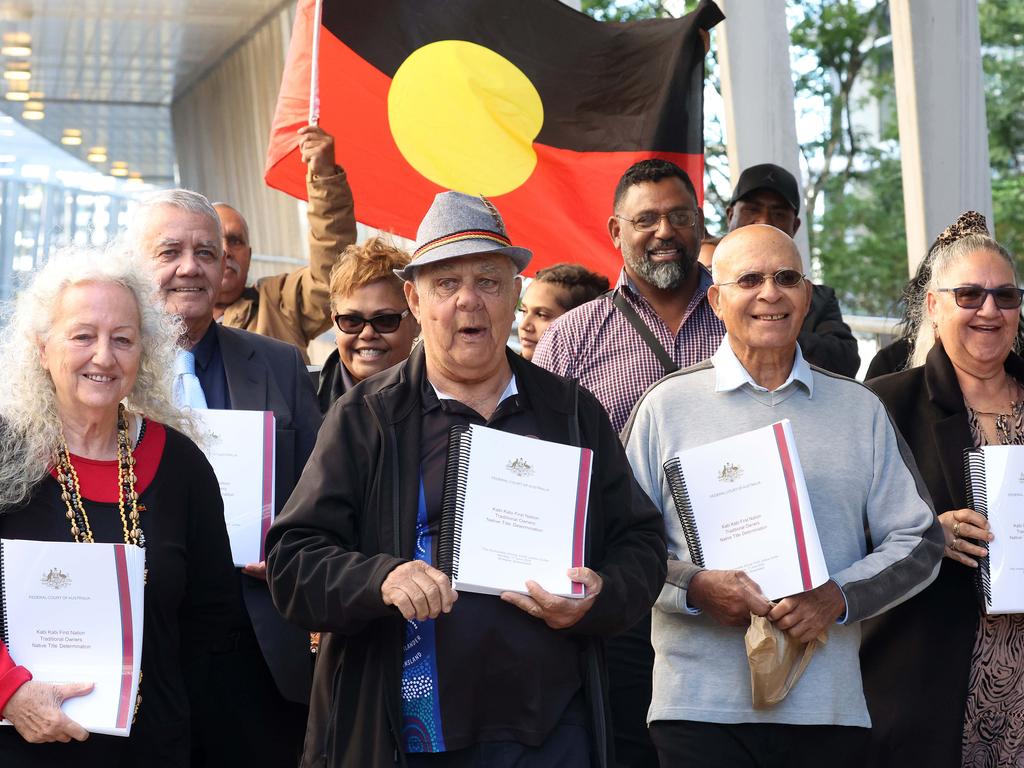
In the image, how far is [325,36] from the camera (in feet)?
24.0

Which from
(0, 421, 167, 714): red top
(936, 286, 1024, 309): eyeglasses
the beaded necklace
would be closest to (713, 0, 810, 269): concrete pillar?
(936, 286, 1024, 309): eyeglasses

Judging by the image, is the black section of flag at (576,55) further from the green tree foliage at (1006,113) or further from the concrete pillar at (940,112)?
the green tree foliage at (1006,113)

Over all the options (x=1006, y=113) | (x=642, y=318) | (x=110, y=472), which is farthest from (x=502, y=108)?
(x=1006, y=113)

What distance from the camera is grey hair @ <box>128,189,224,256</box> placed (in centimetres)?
518

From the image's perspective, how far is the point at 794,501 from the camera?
13.9 ft

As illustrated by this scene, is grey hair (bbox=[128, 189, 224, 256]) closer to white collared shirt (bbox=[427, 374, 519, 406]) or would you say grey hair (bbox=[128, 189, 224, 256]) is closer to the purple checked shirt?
the purple checked shirt

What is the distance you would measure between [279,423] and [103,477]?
3.34 ft

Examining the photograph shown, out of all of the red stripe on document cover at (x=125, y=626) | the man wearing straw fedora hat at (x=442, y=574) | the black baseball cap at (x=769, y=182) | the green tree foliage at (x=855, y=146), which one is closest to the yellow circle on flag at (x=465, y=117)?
the black baseball cap at (x=769, y=182)

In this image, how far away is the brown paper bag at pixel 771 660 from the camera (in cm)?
415

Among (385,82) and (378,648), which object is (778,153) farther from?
(378,648)

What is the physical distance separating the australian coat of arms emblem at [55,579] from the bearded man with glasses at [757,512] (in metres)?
1.65

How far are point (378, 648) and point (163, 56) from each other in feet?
85.0

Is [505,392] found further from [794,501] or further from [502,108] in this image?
[502,108]

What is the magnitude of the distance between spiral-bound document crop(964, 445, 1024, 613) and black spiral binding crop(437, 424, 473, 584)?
1.79m
